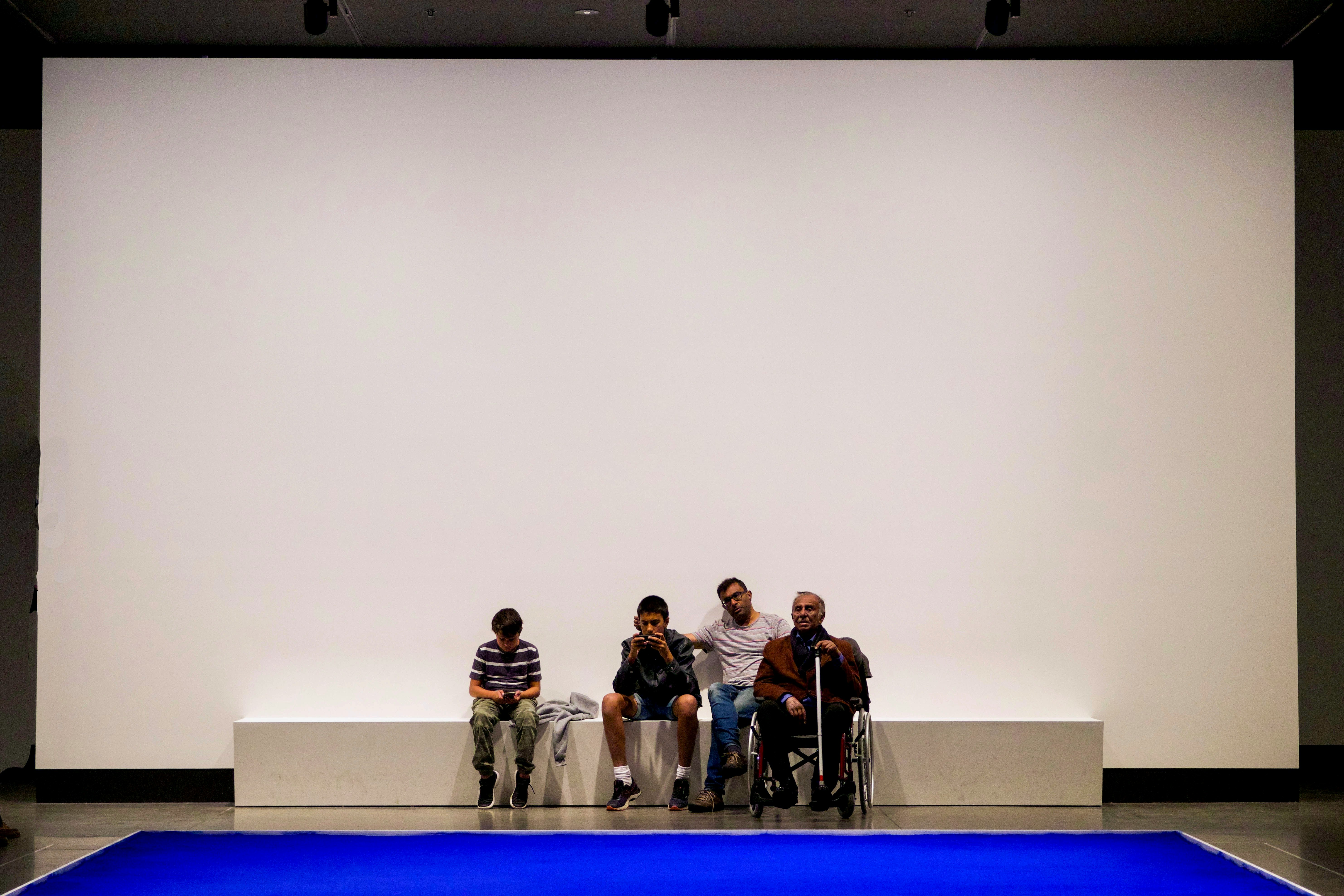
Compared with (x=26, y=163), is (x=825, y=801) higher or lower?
lower

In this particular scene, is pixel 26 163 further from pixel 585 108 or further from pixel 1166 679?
pixel 1166 679

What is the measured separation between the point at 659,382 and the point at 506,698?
5.35 ft

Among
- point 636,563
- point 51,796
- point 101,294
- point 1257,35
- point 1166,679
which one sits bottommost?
point 51,796

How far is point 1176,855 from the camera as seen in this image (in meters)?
4.50

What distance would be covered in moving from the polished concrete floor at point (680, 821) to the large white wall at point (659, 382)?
12.0 inches

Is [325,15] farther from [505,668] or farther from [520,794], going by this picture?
[520,794]

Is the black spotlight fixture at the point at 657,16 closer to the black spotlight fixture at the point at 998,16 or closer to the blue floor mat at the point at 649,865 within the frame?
the black spotlight fixture at the point at 998,16

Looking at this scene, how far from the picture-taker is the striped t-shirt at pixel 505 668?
556cm

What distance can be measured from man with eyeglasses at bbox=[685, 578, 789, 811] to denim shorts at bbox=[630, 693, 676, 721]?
201 mm

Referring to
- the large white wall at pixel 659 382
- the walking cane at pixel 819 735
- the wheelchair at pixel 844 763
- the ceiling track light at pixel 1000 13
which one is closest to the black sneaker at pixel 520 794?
the large white wall at pixel 659 382

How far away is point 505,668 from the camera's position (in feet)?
18.3

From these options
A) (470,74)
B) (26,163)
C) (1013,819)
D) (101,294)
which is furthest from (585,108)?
(1013,819)

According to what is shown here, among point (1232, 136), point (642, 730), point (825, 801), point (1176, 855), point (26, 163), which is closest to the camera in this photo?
point (1176, 855)

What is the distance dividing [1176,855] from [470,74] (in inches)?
180
